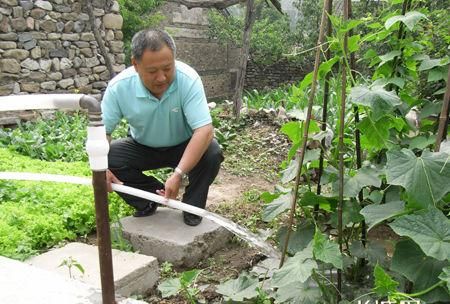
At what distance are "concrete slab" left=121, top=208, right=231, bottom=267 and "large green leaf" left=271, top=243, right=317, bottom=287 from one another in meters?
1.26

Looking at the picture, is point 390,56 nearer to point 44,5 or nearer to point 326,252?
point 326,252

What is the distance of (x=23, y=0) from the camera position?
7.01 meters

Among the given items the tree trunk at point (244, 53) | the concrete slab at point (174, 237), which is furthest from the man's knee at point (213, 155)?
the tree trunk at point (244, 53)

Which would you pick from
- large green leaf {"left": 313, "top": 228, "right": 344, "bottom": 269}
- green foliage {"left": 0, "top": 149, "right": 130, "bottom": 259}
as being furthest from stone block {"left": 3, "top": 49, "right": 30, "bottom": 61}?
large green leaf {"left": 313, "top": 228, "right": 344, "bottom": 269}

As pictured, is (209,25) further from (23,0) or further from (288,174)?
(288,174)

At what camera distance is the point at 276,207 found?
6.46 feet

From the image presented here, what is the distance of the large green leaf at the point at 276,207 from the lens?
1925mm

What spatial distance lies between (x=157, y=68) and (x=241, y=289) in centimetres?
135

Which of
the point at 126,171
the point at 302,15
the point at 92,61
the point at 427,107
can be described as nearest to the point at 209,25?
the point at 302,15

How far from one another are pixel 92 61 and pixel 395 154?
7.38 m

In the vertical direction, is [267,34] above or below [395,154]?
below

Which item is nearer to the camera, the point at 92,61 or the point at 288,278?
the point at 288,278

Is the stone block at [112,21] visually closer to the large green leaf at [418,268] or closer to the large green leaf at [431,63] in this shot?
the large green leaf at [431,63]

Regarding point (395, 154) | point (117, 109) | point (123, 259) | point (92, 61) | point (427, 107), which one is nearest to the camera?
point (395, 154)
